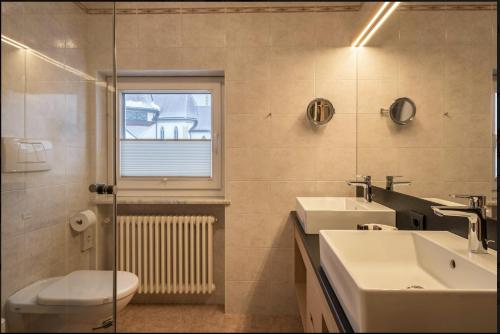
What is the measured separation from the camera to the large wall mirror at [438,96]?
3.23ft

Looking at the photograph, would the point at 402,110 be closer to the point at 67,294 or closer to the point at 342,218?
the point at 342,218

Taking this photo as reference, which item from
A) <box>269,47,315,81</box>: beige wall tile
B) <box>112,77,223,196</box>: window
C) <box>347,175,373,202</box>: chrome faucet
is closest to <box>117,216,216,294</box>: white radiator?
<box>112,77,223,196</box>: window

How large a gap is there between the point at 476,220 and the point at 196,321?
180cm

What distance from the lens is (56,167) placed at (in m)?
1.03

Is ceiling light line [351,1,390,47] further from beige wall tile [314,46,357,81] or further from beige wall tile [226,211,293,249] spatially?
beige wall tile [226,211,293,249]

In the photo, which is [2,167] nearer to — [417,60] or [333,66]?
[417,60]

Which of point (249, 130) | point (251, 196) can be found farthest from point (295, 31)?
point (251, 196)

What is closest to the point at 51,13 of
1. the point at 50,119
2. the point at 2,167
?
the point at 50,119

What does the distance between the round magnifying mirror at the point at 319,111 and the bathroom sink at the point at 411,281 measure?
112 centimetres

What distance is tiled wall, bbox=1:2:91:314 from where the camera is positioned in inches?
33.3

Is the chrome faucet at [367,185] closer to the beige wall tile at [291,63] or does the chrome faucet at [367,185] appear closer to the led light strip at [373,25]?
the beige wall tile at [291,63]

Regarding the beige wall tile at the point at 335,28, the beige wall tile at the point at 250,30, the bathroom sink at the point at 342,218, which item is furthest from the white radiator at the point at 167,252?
the beige wall tile at the point at 335,28

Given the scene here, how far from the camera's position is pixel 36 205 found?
95 cm

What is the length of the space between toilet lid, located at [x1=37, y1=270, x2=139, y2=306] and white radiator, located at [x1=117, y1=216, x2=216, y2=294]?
33.2 inches
